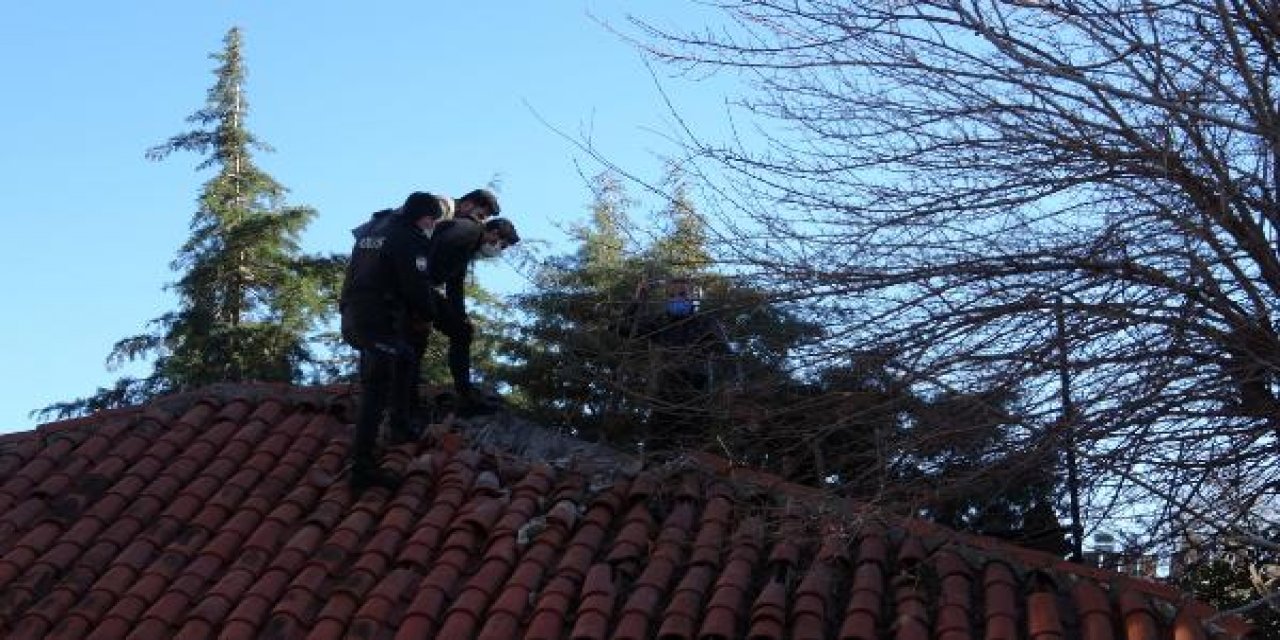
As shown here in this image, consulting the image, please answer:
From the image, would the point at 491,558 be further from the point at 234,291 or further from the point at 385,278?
the point at 234,291

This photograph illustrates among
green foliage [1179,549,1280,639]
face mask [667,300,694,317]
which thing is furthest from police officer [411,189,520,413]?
green foliage [1179,549,1280,639]

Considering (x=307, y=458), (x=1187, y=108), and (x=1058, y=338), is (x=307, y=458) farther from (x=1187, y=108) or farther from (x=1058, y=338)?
(x=1187, y=108)

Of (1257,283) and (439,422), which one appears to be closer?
(1257,283)

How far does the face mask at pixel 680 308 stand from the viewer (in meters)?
9.05

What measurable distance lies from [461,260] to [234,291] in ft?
31.4

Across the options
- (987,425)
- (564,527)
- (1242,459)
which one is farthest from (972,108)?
(564,527)

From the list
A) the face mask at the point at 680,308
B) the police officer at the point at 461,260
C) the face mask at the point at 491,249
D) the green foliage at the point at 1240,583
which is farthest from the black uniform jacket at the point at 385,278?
the green foliage at the point at 1240,583

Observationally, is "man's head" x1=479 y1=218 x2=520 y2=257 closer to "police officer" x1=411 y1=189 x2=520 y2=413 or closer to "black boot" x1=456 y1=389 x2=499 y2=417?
"police officer" x1=411 y1=189 x2=520 y2=413

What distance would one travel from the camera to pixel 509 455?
10688 millimetres

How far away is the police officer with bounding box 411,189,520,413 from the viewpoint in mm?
11047

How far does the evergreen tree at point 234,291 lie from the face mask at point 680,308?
999 cm

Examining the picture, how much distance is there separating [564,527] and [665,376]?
1.02 metres

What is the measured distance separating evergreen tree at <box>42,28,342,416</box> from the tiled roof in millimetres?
7840

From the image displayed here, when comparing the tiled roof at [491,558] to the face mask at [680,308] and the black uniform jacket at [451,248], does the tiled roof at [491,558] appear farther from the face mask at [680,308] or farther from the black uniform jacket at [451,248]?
the face mask at [680,308]
